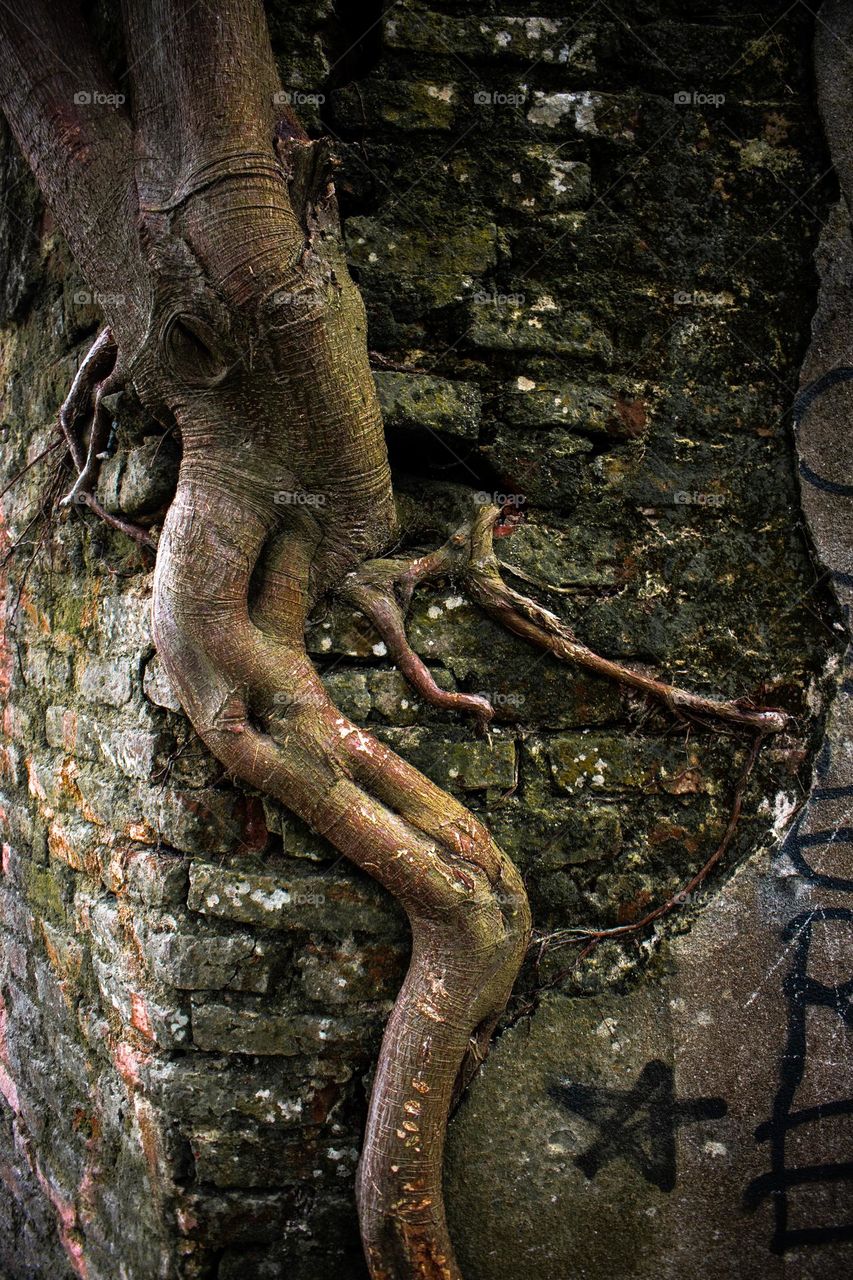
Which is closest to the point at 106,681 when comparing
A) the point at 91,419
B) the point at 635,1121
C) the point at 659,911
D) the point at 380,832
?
the point at 91,419

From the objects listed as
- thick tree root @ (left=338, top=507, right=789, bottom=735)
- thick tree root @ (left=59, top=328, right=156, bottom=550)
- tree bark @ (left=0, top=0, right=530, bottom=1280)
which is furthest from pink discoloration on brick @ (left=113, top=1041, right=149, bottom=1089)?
thick tree root @ (left=59, top=328, right=156, bottom=550)

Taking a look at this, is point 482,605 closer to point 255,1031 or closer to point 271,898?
point 271,898

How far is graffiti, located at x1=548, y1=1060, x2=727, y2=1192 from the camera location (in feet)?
6.99

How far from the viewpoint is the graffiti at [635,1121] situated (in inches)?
83.9

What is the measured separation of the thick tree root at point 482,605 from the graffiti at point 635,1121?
0.92m

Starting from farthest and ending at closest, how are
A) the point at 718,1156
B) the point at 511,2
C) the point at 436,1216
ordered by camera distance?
1. the point at 511,2
2. the point at 718,1156
3. the point at 436,1216

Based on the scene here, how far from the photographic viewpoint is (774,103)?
94.3 inches

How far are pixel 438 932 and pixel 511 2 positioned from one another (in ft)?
7.58

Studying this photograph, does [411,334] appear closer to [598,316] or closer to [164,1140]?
[598,316]

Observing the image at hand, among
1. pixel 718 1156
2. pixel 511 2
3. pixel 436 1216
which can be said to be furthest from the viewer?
pixel 511 2

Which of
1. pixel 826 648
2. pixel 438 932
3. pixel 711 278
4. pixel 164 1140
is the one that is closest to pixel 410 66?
pixel 711 278

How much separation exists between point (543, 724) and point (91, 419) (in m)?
1.51

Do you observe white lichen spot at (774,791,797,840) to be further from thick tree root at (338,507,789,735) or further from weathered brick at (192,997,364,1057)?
weathered brick at (192,997,364,1057)

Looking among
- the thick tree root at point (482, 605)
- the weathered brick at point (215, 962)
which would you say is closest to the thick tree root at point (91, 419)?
the thick tree root at point (482, 605)
